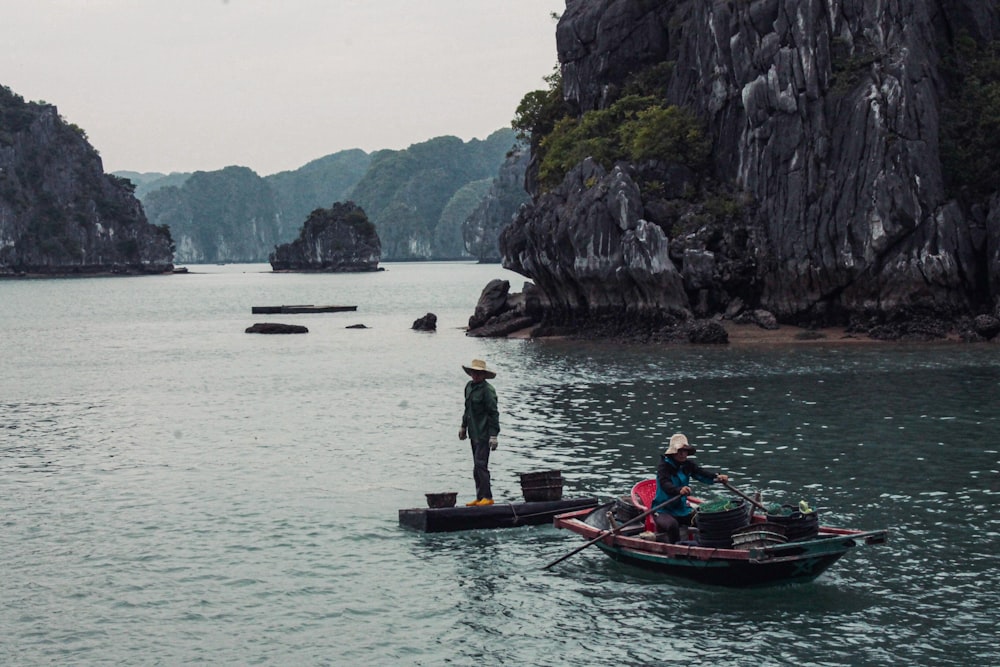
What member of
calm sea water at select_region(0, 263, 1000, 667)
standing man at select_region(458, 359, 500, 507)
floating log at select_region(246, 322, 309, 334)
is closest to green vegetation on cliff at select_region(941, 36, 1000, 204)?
calm sea water at select_region(0, 263, 1000, 667)

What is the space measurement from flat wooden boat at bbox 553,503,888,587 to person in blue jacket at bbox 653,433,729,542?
0.30 metres

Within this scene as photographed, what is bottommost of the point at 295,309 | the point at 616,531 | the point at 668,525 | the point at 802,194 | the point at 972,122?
the point at 616,531

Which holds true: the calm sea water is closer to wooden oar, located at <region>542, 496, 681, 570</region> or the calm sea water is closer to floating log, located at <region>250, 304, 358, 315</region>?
wooden oar, located at <region>542, 496, 681, 570</region>

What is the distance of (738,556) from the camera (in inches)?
634

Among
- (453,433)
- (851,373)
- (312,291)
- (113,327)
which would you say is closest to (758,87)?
(851,373)

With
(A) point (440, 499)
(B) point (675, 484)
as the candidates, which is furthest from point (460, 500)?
(B) point (675, 484)

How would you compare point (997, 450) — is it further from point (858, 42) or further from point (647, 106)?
point (647, 106)

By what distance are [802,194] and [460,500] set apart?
39.7 m

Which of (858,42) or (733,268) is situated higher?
(858,42)

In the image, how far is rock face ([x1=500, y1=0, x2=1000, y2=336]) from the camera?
177 feet

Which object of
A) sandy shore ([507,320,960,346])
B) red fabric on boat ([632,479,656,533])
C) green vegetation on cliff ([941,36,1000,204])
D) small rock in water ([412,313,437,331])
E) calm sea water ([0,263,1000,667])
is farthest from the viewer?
small rock in water ([412,313,437,331])

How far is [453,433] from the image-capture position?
32.9m

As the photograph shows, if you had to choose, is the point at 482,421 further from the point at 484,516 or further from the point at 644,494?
the point at 644,494

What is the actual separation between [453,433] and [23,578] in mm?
16079
